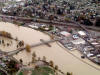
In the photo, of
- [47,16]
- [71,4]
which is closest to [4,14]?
[47,16]

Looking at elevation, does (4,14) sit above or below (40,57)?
above

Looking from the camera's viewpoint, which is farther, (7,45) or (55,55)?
(7,45)

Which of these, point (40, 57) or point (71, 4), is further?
point (71, 4)

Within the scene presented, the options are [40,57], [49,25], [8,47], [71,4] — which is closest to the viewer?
[40,57]

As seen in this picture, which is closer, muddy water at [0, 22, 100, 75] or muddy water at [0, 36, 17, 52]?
muddy water at [0, 22, 100, 75]

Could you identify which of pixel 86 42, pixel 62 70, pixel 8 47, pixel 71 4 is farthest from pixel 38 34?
pixel 71 4

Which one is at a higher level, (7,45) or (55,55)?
(7,45)

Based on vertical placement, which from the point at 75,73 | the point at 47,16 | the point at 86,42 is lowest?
the point at 75,73

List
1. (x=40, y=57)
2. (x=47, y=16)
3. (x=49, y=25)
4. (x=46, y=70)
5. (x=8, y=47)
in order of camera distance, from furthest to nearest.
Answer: (x=47, y=16), (x=49, y=25), (x=8, y=47), (x=40, y=57), (x=46, y=70)

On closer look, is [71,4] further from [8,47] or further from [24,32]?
[8,47]

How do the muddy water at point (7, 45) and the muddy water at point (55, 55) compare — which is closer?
the muddy water at point (55, 55)
